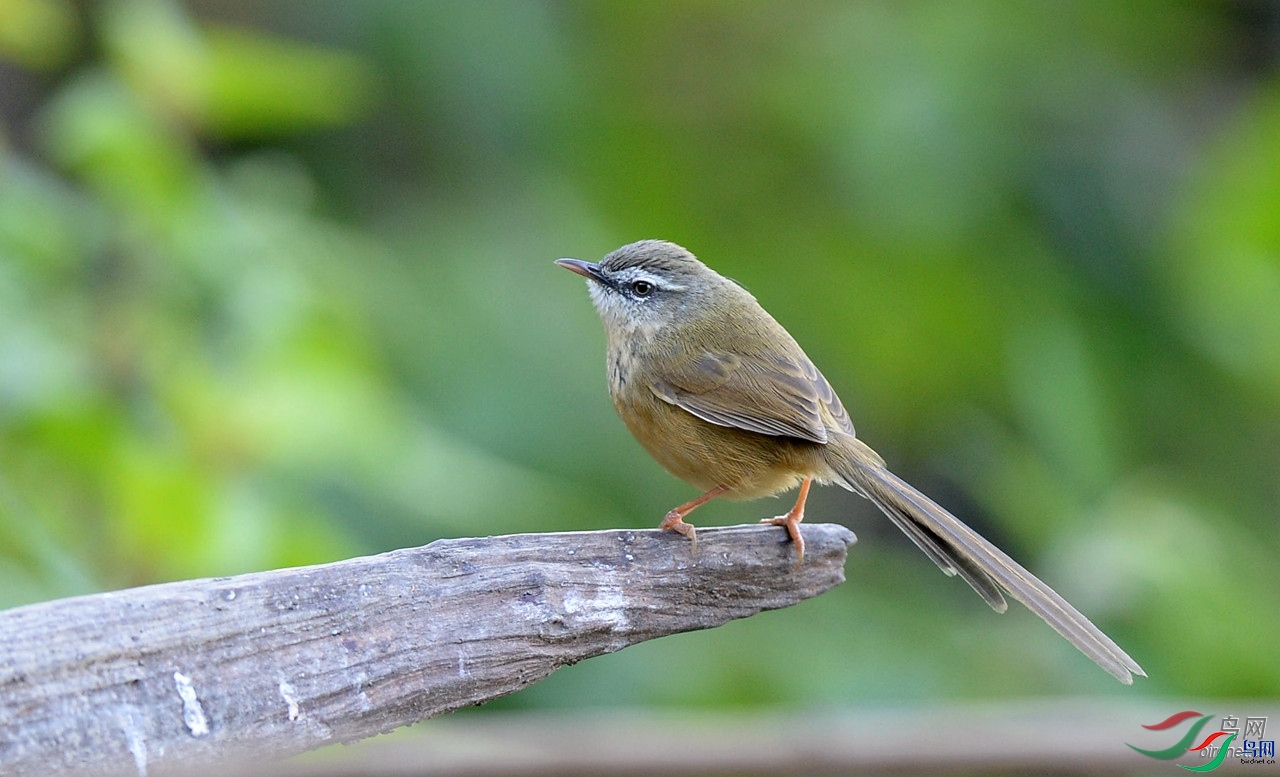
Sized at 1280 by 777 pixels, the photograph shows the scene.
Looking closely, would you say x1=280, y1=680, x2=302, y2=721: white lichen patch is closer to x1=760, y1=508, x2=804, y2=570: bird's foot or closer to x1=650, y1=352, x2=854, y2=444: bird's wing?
x1=760, y1=508, x2=804, y2=570: bird's foot

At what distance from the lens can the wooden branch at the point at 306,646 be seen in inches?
90.5

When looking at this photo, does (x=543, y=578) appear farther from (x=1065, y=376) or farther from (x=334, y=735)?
(x=1065, y=376)

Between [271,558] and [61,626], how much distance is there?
4.77ft

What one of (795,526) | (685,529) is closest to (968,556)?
(795,526)

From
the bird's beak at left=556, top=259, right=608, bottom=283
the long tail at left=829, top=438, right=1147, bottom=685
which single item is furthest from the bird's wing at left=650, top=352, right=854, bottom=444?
the bird's beak at left=556, top=259, right=608, bottom=283

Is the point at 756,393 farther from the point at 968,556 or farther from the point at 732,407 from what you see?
the point at 968,556

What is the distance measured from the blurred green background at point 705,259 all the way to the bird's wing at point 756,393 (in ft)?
3.40

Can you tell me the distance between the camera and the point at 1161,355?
7562 mm

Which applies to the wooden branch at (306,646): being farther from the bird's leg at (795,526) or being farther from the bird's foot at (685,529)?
the bird's leg at (795,526)

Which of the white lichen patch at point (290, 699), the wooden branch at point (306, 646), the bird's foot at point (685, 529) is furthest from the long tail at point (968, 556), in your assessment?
the white lichen patch at point (290, 699)

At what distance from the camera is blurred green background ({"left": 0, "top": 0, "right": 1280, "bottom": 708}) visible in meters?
4.29

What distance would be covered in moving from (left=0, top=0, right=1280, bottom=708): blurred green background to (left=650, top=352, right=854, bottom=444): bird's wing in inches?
40.8

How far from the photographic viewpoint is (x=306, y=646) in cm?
253

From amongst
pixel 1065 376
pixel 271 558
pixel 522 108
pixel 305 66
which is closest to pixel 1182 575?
pixel 1065 376
